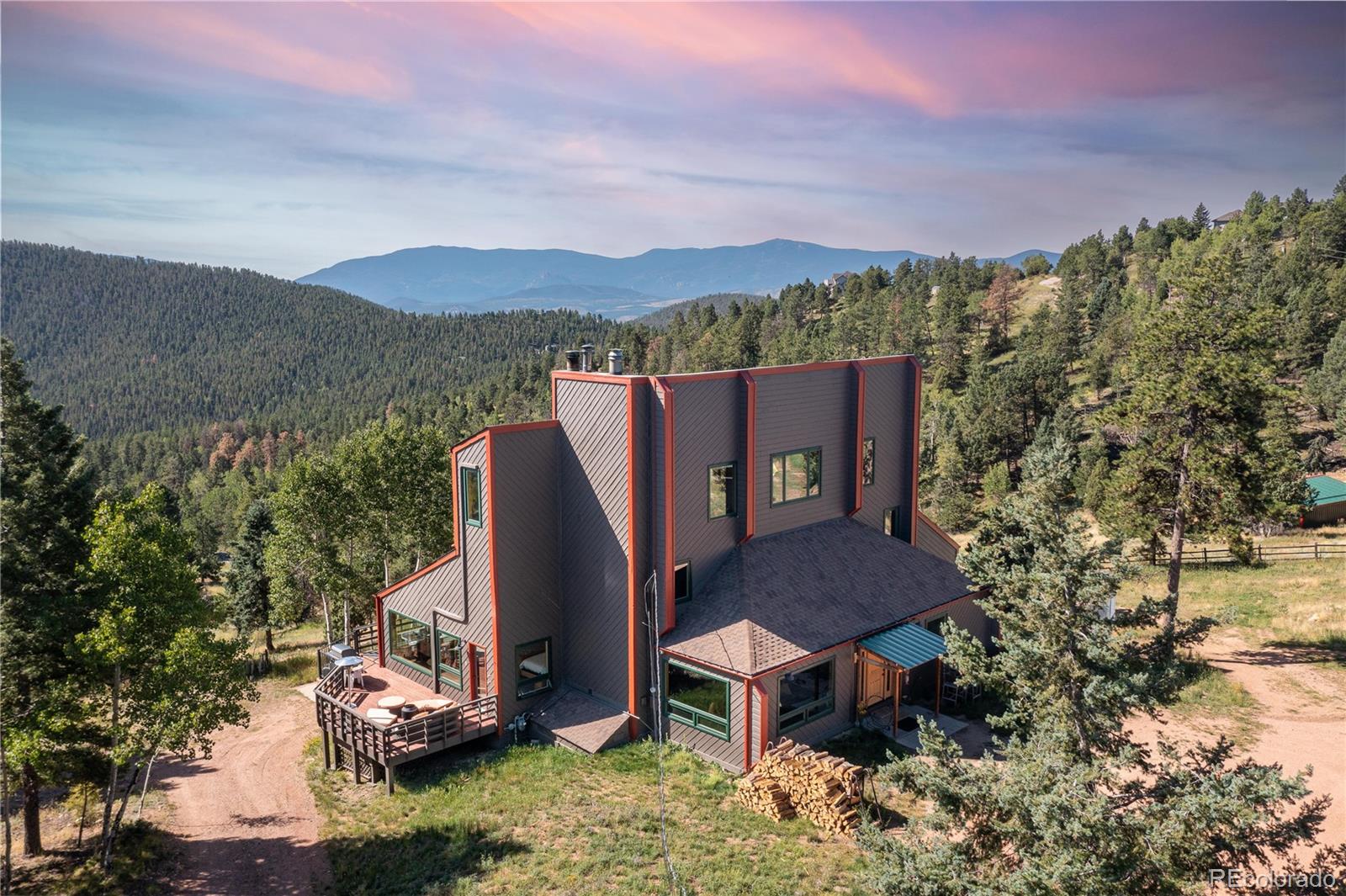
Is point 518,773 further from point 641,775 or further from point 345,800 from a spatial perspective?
point 345,800

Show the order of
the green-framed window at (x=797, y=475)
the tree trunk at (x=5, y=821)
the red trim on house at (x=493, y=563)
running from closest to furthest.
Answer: the tree trunk at (x=5, y=821) < the red trim on house at (x=493, y=563) < the green-framed window at (x=797, y=475)

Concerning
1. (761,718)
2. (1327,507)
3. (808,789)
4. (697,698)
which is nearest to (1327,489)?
(1327,507)

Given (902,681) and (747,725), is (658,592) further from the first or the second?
(902,681)

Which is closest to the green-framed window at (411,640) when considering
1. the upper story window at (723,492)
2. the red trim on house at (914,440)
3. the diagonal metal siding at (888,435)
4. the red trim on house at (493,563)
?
the red trim on house at (493,563)

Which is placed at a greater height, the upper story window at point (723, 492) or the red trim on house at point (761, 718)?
the upper story window at point (723, 492)

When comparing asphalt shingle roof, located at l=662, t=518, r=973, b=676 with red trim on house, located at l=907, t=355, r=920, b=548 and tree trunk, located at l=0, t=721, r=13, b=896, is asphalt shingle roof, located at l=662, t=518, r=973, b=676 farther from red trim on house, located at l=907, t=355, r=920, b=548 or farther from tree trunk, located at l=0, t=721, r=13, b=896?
tree trunk, located at l=0, t=721, r=13, b=896

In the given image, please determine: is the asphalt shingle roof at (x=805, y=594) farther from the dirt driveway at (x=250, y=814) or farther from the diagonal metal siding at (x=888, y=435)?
the dirt driveway at (x=250, y=814)

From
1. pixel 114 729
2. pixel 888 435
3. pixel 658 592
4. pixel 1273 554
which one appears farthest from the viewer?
pixel 1273 554

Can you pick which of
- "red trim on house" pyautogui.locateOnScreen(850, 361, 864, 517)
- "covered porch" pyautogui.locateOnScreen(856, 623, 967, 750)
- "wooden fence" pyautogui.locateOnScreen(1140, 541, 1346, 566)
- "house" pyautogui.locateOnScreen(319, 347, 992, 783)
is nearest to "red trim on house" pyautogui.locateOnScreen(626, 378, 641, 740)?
"house" pyautogui.locateOnScreen(319, 347, 992, 783)
